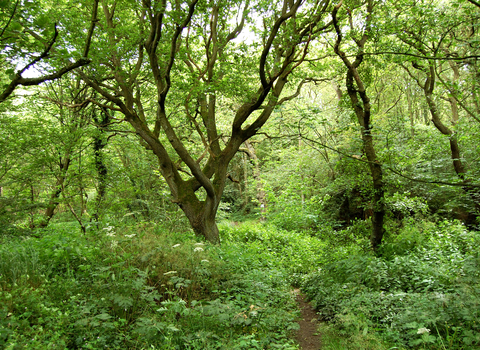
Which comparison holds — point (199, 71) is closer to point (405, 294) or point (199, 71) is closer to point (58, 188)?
point (58, 188)

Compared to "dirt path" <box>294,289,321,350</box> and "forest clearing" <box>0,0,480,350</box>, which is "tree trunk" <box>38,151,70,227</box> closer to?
"forest clearing" <box>0,0,480,350</box>

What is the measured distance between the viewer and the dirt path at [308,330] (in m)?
4.33

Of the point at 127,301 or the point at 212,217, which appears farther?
the point at 212,217

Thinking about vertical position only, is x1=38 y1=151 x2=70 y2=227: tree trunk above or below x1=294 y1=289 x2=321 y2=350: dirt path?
above

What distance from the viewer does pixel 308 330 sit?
482 cm

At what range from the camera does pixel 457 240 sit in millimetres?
6754

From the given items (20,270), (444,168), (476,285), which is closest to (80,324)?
(20,270)

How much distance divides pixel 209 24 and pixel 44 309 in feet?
25.5

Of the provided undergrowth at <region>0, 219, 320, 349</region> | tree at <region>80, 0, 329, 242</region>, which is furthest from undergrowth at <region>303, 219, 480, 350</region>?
tree at <region>80, 0, 329, 242</region>

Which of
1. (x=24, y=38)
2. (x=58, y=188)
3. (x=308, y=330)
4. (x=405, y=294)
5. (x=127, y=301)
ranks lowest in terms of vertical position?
(x=308, y=330)

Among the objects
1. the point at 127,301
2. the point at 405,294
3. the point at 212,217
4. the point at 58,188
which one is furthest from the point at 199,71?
the point at 405,294

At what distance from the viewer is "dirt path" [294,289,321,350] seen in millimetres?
4331

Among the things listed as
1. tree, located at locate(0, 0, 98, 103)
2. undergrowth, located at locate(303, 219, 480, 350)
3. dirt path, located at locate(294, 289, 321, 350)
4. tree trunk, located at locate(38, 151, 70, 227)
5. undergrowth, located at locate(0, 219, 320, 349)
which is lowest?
dirt path, located at locate(294, 289, 321, 350)

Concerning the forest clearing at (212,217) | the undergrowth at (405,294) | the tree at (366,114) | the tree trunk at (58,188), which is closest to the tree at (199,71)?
the forest clearing at (212,217)
